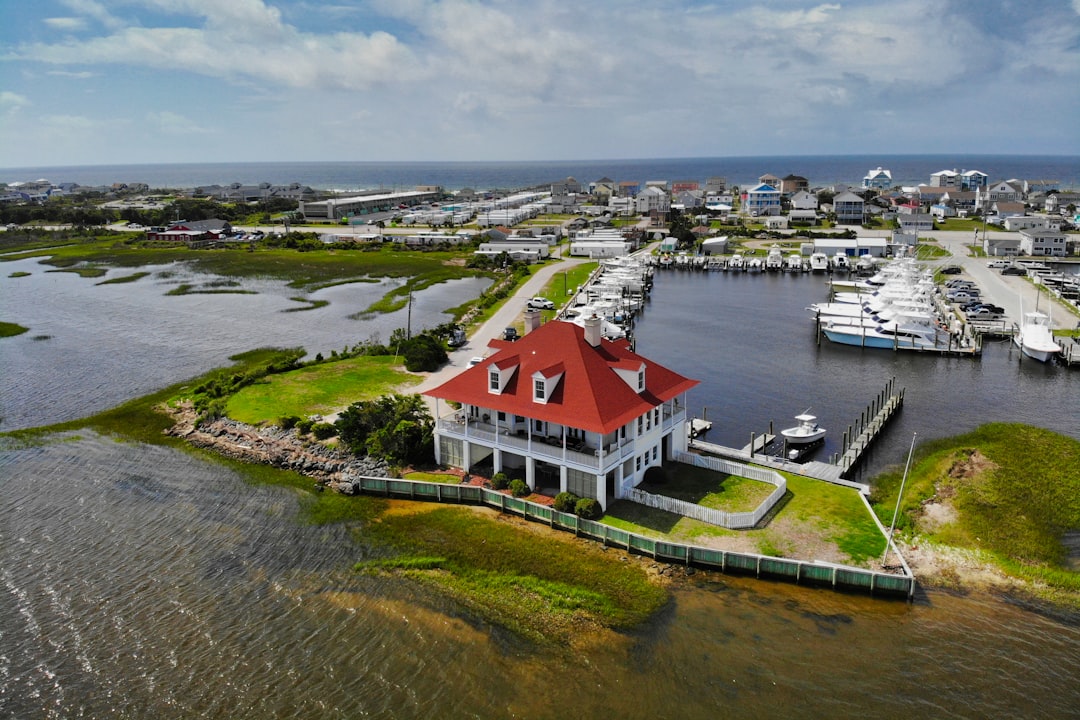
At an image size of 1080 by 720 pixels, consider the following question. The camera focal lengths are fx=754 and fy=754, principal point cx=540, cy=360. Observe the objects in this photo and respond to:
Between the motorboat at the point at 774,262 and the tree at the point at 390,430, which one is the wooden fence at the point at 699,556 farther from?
the motorboat at the point at 774,262

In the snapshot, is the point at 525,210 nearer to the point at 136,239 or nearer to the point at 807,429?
the point at 136,239

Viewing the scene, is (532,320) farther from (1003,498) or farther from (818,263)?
(818,263)

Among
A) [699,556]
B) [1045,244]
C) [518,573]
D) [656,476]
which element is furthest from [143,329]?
[1045,244]

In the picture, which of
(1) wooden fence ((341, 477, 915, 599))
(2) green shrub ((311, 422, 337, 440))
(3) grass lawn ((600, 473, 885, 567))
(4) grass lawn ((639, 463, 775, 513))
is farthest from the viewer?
(2) green shrub ((311, 422, 337, 440))

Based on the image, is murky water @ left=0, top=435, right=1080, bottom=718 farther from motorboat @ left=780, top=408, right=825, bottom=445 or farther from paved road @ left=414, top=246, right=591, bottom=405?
paved road @ left=414, top=246, right=591, bottom=405

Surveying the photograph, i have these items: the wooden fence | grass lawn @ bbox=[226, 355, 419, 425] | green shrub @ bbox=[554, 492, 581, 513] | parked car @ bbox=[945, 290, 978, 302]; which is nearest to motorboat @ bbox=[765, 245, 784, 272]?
parked car @ bbox=[945, 290, 978, 302]

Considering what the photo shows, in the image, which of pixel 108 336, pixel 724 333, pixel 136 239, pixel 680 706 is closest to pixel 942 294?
pixel 724 333

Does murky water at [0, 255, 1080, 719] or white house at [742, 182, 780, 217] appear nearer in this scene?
murky water at [0, 255, 1080, 719]
